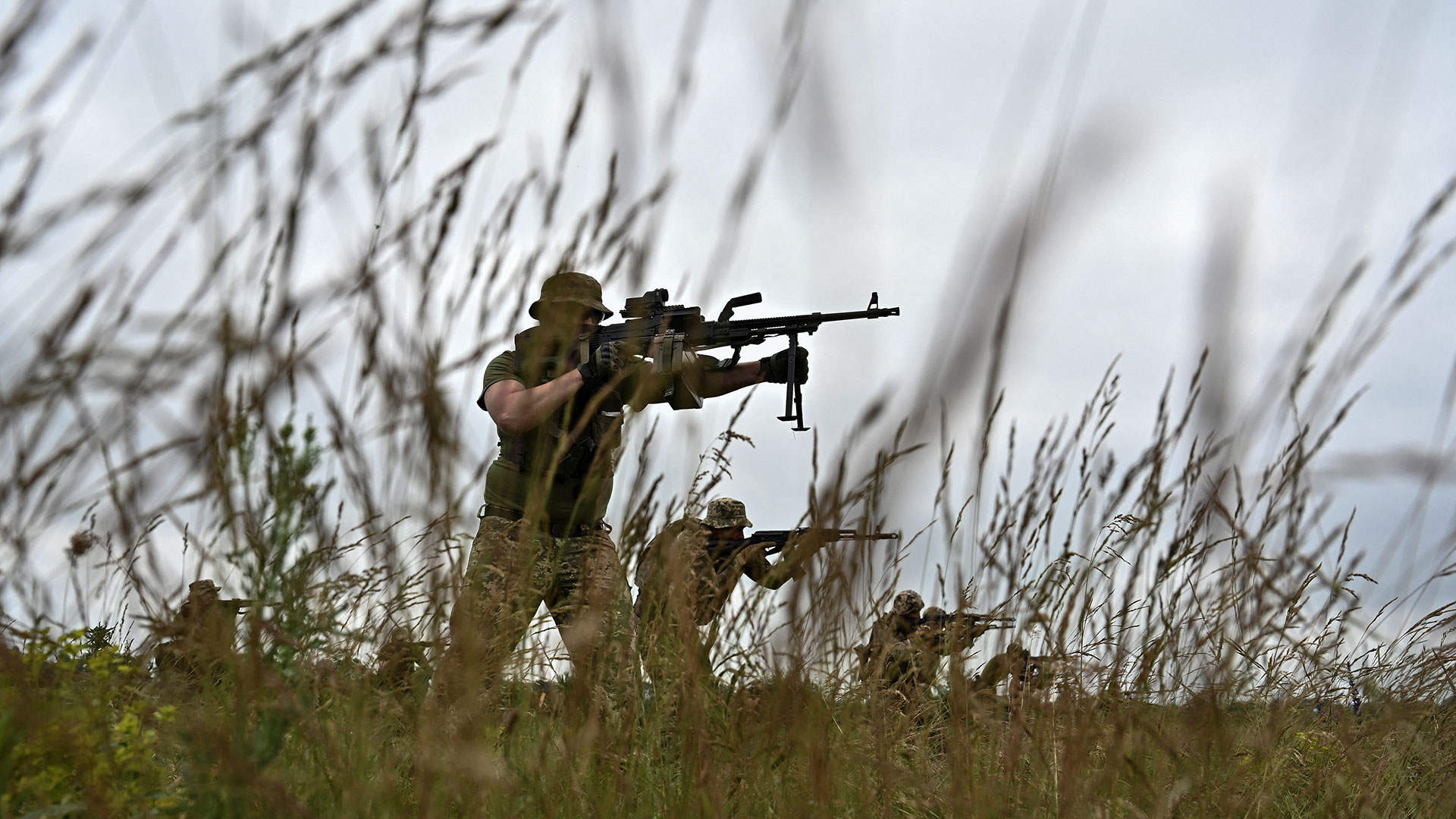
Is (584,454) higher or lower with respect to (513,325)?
higher

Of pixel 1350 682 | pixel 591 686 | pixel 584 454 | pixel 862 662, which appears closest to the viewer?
pixel 591 686

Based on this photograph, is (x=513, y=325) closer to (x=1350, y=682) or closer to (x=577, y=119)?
(x=577, y=119)

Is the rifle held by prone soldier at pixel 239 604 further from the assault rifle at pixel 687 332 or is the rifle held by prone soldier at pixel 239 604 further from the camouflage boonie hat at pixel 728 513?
the camouflage boonie hat at pixel 728 513

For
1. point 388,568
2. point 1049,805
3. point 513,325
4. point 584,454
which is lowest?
point 1049,805

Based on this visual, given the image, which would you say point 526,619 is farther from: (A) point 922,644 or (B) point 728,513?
(B) point 728,513

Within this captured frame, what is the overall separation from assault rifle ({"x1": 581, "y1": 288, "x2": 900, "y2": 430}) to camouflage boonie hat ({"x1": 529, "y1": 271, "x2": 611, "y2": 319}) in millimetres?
64

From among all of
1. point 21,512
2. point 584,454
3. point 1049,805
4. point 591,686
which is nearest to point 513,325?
point 591,686

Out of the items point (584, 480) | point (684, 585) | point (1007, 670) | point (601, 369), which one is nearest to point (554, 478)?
point (584, 480)

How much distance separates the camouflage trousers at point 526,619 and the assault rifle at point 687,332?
0.29m

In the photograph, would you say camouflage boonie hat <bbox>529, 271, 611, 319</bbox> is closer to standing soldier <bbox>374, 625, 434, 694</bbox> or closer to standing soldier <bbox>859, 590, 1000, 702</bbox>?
standing soldier <bbox>374, 625, 434, 694</bbox>

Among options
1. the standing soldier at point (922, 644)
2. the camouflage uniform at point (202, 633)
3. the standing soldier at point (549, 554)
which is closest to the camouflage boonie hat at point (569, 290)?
the standing soldier at point (549, 554)

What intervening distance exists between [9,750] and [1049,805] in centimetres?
137

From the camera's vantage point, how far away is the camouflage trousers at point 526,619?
3.66ft

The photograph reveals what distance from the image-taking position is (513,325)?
1343 millimetres
